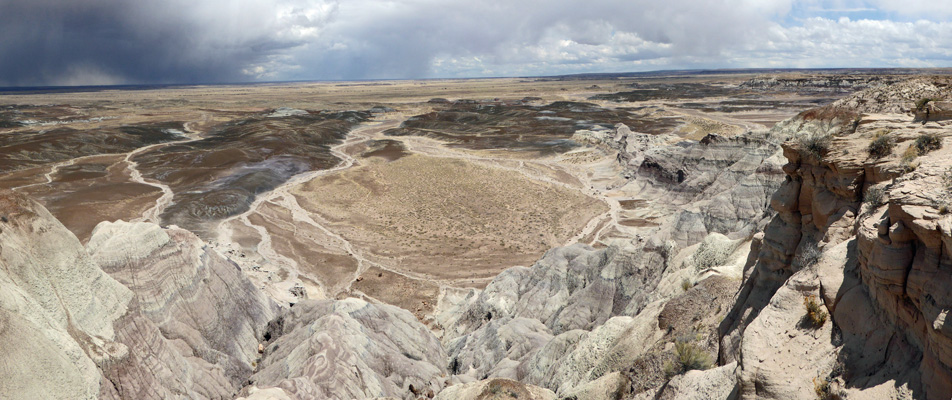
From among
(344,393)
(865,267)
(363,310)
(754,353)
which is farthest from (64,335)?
(865,267)

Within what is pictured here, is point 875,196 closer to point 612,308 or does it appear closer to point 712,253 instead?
point 712,253

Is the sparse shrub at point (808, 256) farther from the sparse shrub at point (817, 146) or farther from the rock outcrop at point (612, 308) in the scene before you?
the rock outcrop at point (612, 308)

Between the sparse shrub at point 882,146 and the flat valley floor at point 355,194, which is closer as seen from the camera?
the sparse shrub at point 882,146

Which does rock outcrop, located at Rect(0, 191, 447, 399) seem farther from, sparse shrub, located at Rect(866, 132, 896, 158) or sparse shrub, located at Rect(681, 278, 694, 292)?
sparse shrub, located at Rect(866, 132, 896, 158)

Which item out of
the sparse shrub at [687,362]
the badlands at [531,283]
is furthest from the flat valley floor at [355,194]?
the sparse shrub at [687,362]

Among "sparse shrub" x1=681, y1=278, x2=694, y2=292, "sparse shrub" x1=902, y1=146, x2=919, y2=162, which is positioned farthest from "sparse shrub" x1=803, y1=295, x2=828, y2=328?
"sparse shrub" x1=681, y1=278, x2=694, y2=292

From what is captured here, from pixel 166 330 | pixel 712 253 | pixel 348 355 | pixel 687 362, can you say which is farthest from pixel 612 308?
pixel 166 330
